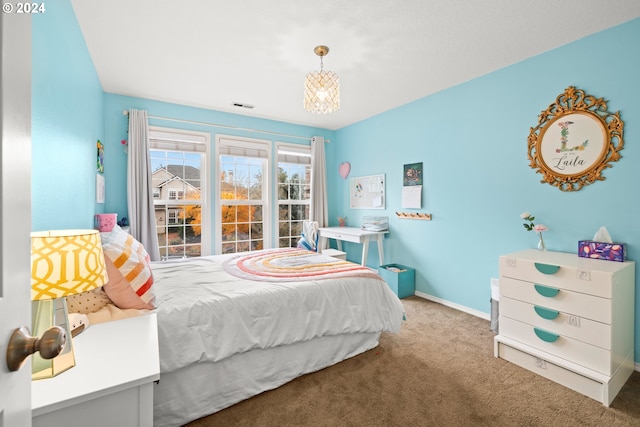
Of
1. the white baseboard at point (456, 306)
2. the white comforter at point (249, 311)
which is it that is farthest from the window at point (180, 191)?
the white baseboard at point (456, 306)

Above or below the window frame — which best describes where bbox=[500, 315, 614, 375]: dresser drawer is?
below

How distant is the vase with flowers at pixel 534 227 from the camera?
2.42 meters

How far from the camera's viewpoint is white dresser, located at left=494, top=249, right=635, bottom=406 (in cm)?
179

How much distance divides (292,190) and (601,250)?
3.75 m

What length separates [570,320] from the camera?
192cm

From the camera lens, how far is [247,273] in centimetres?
232

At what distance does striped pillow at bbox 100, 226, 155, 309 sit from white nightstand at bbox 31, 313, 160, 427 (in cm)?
34

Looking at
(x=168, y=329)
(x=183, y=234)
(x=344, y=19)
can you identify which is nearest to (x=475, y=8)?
(x=344, y=19)

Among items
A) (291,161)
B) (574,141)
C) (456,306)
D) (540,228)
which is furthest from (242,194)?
(574,141)

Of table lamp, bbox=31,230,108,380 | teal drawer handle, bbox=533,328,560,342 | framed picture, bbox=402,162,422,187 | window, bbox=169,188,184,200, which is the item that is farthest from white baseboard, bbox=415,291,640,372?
window, bbox=169,188,184,200

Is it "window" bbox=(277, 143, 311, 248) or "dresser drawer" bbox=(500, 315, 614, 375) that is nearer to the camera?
"dresser drawer" bbox=(500, 315, 614, 375)

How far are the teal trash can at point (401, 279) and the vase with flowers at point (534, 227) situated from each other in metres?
1.44

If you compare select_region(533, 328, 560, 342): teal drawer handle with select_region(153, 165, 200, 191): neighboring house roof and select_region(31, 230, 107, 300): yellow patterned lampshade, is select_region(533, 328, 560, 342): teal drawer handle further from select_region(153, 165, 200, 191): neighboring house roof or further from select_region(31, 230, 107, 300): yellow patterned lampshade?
select_region(153, 165, 200, 191): neighboring house roof

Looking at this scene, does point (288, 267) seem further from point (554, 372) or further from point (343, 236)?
point (554, 372)
